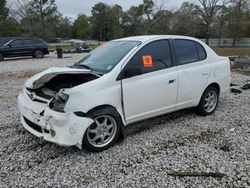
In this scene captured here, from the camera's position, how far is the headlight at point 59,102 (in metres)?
3.10

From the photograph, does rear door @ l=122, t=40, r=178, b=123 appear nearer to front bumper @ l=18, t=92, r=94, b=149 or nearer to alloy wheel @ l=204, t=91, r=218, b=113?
front bumper @ l=18, t=92, r=94, b=149

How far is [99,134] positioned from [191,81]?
1963 mm

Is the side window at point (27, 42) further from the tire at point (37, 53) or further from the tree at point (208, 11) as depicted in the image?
the tree at point (208, 11)

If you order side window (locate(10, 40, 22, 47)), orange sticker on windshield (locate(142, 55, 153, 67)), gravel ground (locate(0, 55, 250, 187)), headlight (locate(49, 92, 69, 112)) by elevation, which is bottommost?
gravel ground (locate(0, 55, 250, 187))

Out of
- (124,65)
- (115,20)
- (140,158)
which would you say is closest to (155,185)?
(140,158)

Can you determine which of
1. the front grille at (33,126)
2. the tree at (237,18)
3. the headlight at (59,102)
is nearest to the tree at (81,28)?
the tree at (237,18)

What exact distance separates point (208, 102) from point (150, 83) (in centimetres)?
169

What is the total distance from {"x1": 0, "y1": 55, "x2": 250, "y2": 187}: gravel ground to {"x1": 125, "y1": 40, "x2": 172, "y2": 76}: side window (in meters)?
1.07

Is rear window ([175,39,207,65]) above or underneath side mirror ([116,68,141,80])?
above

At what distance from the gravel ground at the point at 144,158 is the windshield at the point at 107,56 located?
1.16 meters

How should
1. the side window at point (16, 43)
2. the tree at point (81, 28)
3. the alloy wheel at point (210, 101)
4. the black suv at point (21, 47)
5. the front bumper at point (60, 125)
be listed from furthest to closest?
the tree at point (81, 28) < the side window at point (16, 43) < the black suv at point (21, 47) < the alloy wheel at point (210, 101) < the front bumper at point (60, 125)

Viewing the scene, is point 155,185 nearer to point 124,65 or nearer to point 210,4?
point 124,65

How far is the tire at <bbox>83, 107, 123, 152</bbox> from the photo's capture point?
3.28m

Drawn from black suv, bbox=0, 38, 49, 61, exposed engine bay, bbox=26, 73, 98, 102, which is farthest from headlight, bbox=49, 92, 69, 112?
black suv, bbox=0, 38, 49, 61
